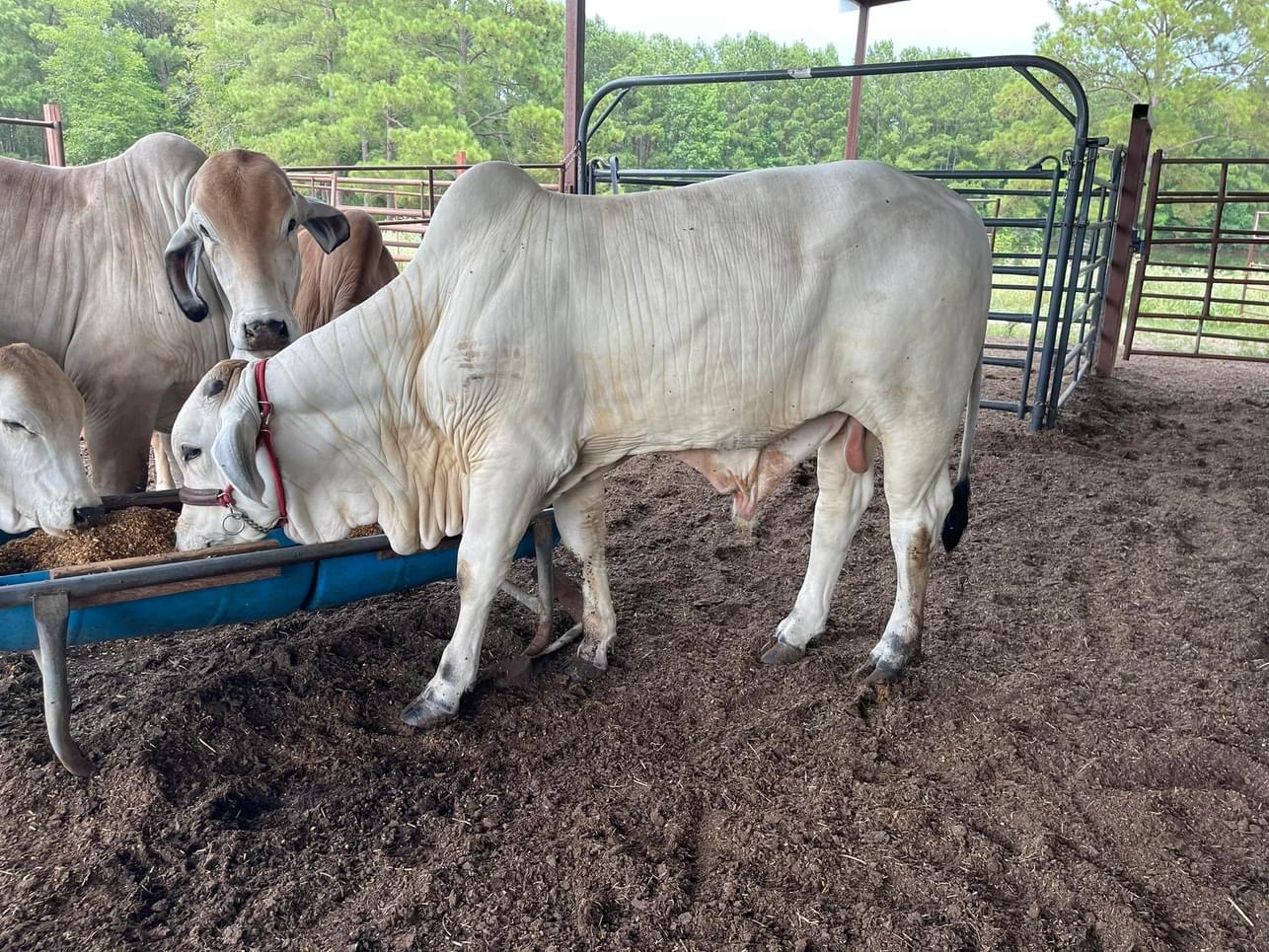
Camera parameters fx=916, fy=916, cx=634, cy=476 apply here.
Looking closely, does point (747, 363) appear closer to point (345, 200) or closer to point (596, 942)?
point (596, 942)

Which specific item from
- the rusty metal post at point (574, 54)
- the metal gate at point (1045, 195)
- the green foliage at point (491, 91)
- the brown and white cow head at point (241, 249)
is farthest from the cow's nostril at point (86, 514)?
the green foliage at point (491, 91)

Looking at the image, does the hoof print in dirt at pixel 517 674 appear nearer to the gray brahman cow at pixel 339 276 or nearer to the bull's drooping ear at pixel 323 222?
the bull's drooping ear at pixel 323 222

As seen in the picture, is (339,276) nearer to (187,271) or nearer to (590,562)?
(187,271)

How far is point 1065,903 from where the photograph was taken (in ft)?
6.83

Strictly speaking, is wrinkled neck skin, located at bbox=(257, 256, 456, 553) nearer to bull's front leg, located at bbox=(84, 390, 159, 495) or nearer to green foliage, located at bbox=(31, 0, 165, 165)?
bull's front leg, located at bbox=(84, 390, 159, 495)

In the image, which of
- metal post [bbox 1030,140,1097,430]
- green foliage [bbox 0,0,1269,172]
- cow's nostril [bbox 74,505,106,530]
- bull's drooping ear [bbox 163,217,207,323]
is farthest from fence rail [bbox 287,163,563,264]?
cow's nostril [bbox 74,505,106,530]

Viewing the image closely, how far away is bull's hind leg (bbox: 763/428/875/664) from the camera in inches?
124

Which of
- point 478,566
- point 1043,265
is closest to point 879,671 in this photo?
point 478,566

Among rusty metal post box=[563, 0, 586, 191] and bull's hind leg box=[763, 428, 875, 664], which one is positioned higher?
rusty metal post box=[563, 0, 586, 191]

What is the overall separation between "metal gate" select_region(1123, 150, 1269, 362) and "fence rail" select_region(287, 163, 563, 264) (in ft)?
20.4

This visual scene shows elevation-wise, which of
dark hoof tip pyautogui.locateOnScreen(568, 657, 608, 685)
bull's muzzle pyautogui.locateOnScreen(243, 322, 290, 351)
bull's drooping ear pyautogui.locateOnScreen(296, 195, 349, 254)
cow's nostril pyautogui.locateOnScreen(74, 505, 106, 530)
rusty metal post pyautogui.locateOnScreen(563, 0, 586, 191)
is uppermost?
rusty metal post pyautogui.locateOnScreen(563, 0, 586, 191)

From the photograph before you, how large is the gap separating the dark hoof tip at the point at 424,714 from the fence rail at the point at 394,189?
6134 millimetres

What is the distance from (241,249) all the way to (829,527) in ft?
7.68

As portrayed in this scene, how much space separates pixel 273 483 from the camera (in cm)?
273
